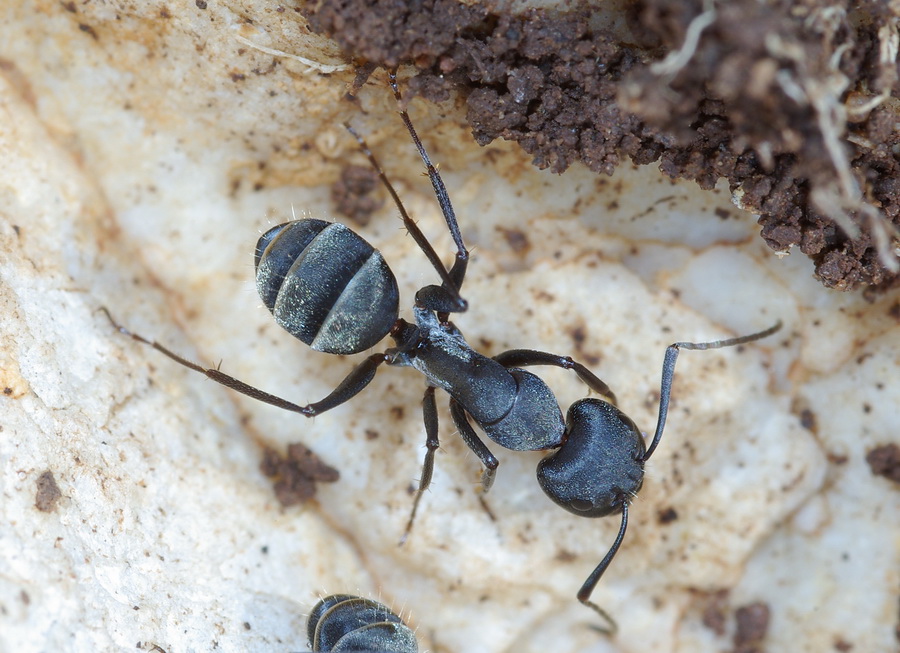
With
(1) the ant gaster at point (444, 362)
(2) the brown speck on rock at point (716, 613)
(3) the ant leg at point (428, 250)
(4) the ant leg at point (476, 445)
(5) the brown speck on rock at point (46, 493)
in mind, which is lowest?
(2) the brown speck on rock at point (716, 613)

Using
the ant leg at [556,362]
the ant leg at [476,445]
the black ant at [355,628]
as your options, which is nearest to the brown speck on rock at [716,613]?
the ant leg at [556,362]

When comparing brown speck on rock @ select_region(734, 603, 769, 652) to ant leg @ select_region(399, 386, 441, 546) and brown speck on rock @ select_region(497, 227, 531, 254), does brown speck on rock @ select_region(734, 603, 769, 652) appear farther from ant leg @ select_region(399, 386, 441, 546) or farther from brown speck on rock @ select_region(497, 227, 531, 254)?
brown speck on rock @ select_region(497, 227, 531, 254)

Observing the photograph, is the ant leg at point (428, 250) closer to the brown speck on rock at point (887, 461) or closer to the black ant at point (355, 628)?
the black ant at point (355, 628)

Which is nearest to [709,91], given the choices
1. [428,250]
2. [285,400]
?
[428,250]

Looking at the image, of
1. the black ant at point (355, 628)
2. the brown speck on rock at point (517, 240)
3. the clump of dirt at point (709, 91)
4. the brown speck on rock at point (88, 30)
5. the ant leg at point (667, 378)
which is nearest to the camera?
the clump of dirt at point (709, 91)

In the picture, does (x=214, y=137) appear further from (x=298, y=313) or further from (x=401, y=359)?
(x=401, y=359)

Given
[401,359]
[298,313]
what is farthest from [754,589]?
[298,313]

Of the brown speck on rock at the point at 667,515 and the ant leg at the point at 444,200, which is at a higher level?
the ant leg at the point at 444,200

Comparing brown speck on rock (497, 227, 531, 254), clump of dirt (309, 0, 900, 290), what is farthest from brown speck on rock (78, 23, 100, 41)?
brown speck on rock (497, 227, 531, 254)
